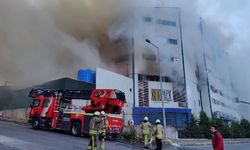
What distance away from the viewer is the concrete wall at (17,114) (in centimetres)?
2627

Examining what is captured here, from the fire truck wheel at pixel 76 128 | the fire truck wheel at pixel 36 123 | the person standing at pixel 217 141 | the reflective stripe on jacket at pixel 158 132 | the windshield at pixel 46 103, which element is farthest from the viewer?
the fire truck wheel at pixel 36 123

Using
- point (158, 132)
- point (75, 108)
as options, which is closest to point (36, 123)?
point (75, 108)

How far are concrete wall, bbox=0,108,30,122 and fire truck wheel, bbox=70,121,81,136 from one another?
12.8m

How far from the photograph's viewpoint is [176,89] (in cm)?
3309

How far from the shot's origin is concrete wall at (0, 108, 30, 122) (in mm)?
26266

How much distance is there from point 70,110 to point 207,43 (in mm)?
22476

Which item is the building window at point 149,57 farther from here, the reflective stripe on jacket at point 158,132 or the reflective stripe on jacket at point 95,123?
the reflective stripe on jacket at point 95,123

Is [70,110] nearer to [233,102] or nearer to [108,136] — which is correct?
[108,136]

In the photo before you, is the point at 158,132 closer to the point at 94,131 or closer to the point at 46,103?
the point at 94,131

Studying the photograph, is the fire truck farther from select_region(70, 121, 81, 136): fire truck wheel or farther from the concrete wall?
the concrete wall

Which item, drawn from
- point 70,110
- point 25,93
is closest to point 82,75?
point 25,93

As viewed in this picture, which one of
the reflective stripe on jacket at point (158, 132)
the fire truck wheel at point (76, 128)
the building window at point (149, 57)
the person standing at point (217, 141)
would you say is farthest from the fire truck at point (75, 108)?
the building window at point (149, 57)

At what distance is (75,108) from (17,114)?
16.1m

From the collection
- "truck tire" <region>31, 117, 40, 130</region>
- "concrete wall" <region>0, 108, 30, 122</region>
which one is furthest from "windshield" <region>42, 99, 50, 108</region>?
"concrete wall" <region>0, 108, 30, 122</region>
